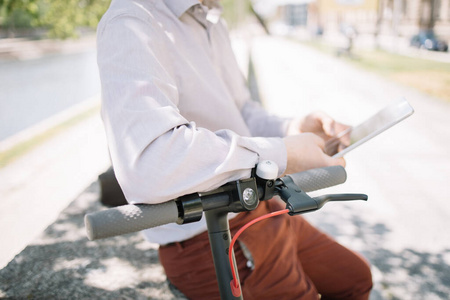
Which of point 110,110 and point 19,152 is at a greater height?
point 110,110

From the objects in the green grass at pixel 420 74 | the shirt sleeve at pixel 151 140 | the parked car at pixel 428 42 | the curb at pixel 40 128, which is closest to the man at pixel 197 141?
the shirt sleeve at pixel 151 140

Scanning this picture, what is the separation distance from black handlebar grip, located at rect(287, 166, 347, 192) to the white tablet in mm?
205

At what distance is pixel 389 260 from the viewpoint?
3.17 metres

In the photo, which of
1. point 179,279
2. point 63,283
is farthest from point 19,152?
point 179,279

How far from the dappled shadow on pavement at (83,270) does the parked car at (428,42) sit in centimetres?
2455

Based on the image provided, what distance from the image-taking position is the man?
1125 millimetres

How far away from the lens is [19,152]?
24.3ft

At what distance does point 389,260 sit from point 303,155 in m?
2.22

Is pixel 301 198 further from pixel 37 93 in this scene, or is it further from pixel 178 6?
pixel 37 93

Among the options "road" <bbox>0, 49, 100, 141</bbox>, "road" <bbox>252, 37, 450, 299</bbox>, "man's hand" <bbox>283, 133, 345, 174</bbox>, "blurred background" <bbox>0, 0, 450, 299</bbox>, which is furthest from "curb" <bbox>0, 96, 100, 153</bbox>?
"man's hand" <bbox>283, 133, 345, 174</bbox>

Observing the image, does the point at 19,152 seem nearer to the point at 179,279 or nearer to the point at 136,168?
the point at 179,279

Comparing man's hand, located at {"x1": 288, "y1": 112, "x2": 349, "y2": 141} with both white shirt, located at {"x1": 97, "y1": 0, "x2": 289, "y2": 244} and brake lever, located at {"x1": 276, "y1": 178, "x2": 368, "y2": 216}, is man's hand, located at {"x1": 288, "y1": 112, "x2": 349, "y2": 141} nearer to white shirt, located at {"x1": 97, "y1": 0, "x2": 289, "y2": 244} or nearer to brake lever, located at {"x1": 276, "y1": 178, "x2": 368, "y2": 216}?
white shirt, located at {"x1": 97, "y1": 0, "x2": 289, "y2": 244}

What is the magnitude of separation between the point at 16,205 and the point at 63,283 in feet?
11.2

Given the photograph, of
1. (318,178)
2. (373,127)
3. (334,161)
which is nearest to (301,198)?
(318,178)
